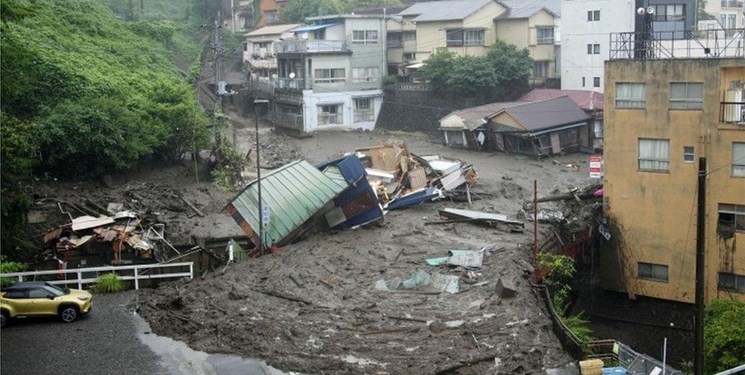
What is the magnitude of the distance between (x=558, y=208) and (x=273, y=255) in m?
10.9

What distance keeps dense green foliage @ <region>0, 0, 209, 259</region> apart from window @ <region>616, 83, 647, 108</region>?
740 inches

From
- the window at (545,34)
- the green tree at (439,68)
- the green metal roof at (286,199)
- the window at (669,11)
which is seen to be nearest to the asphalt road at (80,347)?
the green metal roof at (286,199)

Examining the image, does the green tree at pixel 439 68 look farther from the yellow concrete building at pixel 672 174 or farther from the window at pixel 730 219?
the window at pixel 730 219

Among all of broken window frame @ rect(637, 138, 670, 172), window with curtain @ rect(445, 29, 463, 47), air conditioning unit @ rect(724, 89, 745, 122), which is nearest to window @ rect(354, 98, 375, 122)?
window with curtain @ rect(445, 29, 463, 47)

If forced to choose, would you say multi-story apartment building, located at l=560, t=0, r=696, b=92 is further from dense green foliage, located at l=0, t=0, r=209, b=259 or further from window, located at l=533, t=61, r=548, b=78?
dense green foliage, located at l=0, t=0, r=209, b=259

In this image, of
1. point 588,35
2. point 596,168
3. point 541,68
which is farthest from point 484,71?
point 596,168

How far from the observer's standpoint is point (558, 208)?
97.0 ft

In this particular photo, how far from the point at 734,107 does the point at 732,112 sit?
17 centimetres

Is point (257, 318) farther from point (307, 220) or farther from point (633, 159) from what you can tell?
point (633, 159)

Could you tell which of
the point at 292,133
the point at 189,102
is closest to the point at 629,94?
the point at 189,102

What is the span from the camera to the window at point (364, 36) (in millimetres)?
52250

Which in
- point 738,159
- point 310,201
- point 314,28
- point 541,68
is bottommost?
point 310,201

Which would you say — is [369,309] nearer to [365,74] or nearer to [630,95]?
[630,95]

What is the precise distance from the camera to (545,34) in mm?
50406
